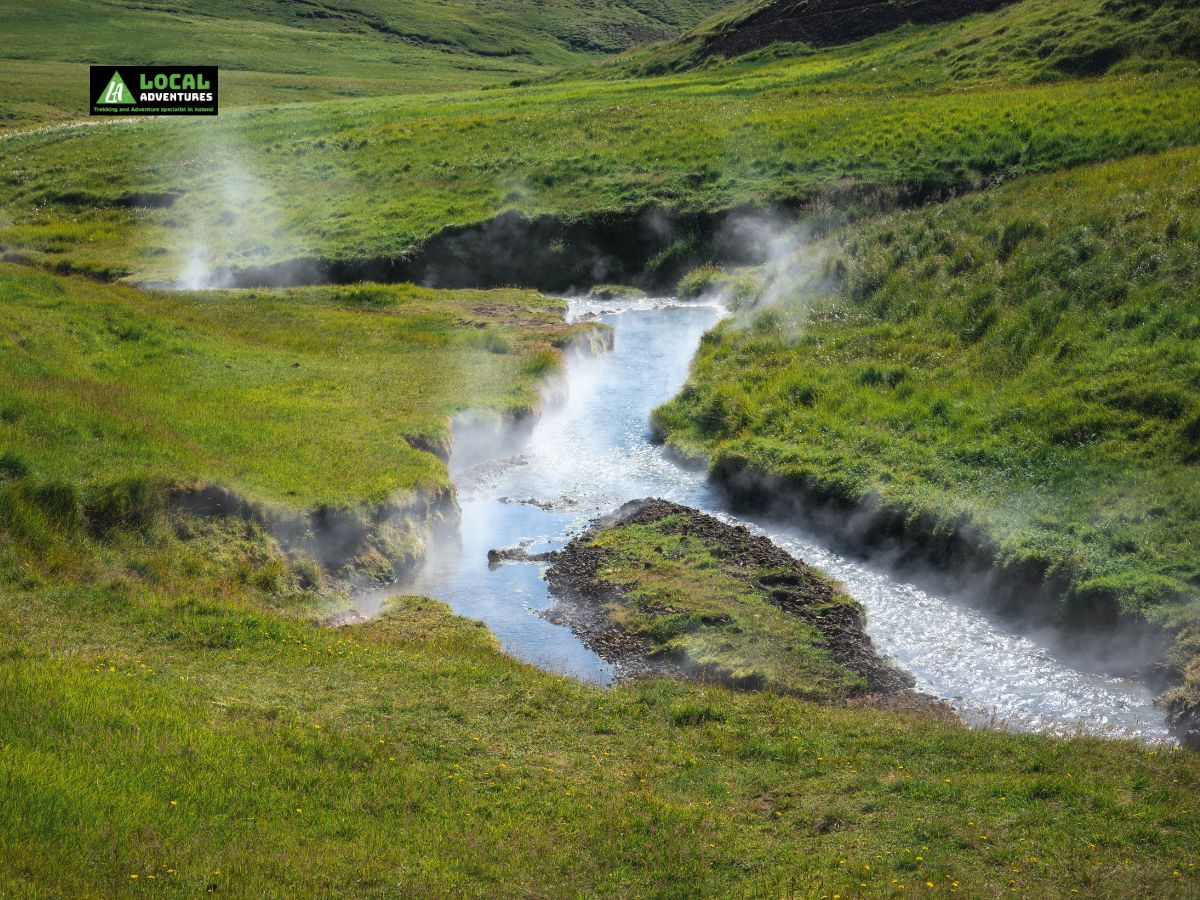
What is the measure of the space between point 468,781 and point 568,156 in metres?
55.7

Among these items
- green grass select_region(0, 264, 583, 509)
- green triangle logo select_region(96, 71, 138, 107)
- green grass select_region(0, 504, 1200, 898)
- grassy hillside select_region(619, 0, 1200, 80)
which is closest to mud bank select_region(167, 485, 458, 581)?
green grass select_region(0, 264, 583, 509)

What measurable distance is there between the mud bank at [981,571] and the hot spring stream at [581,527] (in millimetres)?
380

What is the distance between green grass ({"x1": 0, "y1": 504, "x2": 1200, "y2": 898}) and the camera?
11.9 metres

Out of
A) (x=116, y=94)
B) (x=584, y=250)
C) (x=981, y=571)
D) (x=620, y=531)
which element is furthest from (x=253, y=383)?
(x=116, y=94)

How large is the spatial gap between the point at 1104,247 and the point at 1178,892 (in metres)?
24.8

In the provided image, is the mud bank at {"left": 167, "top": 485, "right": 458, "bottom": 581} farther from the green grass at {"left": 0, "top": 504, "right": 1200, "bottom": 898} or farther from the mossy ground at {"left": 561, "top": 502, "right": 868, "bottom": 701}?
the green grass at {"left": 0, "top": 504, "right": 1200, "bottom": 898}

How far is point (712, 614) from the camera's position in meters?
22.1

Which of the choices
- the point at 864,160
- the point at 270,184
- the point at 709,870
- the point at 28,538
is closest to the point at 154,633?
the point at 28,538

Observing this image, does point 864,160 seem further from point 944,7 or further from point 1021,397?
point 944,7

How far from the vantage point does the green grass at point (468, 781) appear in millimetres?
11896

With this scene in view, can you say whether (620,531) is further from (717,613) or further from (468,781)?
(468,781)

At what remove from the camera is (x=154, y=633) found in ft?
59.4

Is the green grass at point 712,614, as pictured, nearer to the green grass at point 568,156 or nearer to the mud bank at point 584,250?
the mud bank at point 584,250

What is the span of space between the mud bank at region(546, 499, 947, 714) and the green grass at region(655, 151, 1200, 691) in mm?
4022
